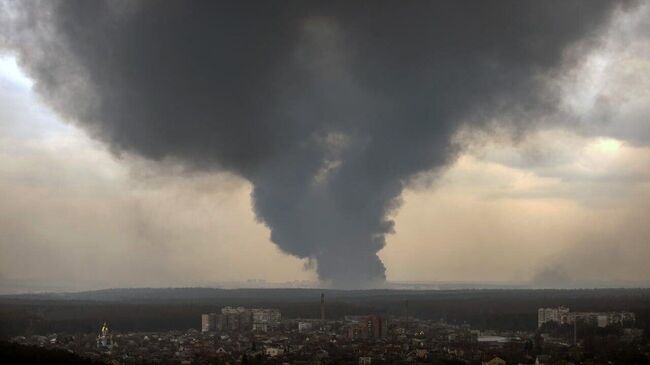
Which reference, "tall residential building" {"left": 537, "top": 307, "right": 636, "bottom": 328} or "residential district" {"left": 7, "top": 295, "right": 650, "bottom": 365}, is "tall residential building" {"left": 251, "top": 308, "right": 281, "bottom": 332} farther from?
"tall residential building" {"left": 537, "top": 307, "right": 636, "bottom": 328}

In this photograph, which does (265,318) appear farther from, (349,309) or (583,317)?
(583,317)

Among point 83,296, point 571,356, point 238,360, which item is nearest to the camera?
point 571,356

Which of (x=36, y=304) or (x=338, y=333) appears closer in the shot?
(x=338, y=333)

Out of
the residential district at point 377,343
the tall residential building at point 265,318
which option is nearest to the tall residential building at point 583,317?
the residential district at point 377,343

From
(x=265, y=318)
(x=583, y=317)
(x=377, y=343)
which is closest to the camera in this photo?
(x=377, y=343)

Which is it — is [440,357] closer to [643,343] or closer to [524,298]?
[643,343]

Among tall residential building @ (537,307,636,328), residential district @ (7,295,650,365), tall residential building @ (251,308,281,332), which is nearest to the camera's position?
residential district @ (7,295,650,365)

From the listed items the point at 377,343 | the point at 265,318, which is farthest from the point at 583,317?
the point at 265,318

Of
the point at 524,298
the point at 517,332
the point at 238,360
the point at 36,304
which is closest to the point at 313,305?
the point at 524,298

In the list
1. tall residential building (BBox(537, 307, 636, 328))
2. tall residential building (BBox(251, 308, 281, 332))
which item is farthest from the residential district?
tall residential building (BBox(251, 308, 281, 332))
